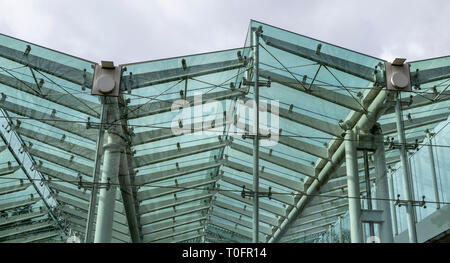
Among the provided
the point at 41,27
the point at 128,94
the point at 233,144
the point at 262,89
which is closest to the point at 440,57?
the point at 262,89

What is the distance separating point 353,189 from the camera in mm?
9727

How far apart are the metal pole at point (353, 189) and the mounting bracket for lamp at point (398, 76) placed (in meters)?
1.11

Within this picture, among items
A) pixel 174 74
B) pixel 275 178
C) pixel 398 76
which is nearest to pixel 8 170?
pixel 174 74

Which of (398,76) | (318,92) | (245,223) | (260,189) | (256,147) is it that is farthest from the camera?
(318,92)

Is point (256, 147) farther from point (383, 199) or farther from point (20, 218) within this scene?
point (20, 218)

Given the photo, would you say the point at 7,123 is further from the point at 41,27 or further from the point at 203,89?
the point at 203,89

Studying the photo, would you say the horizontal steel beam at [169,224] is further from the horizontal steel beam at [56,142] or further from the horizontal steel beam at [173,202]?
the horizontal steel beam at [56,142]

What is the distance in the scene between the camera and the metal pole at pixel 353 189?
9.61m

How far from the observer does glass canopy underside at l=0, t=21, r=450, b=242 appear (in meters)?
9.39

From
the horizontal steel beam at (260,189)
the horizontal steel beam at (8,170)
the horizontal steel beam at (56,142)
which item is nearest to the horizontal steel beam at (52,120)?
the horizontal steel beam at (56,142)

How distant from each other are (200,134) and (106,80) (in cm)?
174

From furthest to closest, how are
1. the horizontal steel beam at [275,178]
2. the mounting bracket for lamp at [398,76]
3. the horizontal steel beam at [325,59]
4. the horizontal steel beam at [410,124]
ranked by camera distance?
the horizontal steel beam at [325,59] < the mounting bracket for lamp at [398,76] < the horizontal steel beam at [410,124] < the horizontal steel beam at [275,178]

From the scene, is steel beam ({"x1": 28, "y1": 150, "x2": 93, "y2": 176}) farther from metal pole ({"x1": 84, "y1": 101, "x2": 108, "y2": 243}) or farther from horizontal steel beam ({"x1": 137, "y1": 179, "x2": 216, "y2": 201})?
horizontal steel beam ({"x1": 137, "y1": 179, "x2": 216, "y2": 201})
